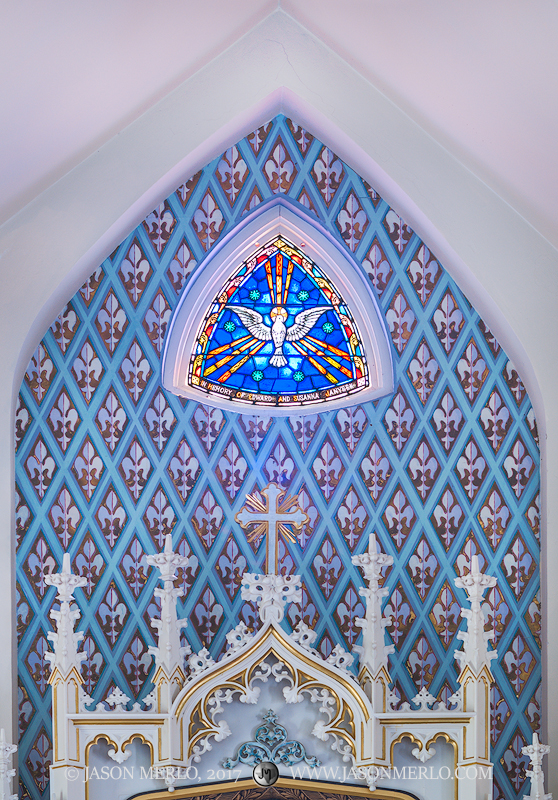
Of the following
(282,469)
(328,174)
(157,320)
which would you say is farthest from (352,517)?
(328,174)

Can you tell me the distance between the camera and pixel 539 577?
4.64 m

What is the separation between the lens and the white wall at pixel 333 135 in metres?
4.50

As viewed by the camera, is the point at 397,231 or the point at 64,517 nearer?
the point at 64,517

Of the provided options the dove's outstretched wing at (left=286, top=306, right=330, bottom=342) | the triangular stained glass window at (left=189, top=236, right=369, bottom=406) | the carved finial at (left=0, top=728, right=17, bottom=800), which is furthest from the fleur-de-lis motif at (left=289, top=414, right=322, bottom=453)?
the carved finial at (left=0, top=728, right=17, bottom=800)

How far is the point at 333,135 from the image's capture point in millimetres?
4641

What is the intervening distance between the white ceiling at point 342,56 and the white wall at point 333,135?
0.10 m

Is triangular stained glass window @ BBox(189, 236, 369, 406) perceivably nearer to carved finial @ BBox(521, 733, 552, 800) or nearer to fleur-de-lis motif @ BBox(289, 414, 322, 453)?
fleur-de-lis motif @ BBox(289, 414, 322, 453)

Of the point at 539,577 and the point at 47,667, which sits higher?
the point at 539,577

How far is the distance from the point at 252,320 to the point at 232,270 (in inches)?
13.5

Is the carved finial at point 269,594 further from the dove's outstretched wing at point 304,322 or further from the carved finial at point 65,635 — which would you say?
the dove's outstretched wing at point 304,322

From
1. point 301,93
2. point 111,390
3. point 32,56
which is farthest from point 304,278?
point 32,56

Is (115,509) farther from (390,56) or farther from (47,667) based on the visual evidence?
(390,56)

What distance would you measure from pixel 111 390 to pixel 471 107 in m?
2.58

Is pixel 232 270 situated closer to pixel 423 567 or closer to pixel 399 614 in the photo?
pixel 423 567
